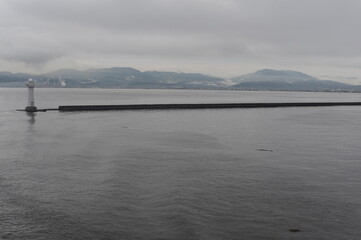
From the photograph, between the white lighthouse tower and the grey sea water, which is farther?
the white lighthouse tower

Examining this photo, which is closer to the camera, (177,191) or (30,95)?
(177,191)

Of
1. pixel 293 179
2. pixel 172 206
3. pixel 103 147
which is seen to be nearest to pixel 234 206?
pixel 172 206

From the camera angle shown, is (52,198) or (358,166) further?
(358,166)

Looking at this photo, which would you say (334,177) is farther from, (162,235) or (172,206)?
(162,235)

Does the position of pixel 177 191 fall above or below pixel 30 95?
below

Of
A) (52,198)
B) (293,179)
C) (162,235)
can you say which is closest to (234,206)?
(162,235)

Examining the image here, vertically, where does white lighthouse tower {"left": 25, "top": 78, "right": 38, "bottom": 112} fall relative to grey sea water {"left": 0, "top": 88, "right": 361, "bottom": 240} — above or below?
above

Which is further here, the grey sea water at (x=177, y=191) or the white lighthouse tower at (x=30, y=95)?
the white lighthouse tower at (x=30, y=95)

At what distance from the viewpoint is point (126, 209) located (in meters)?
10.1

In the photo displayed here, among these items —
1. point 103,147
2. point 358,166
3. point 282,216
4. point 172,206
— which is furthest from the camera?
point 103,147

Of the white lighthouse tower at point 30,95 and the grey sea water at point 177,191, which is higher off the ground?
the white lighthouse tower at point 30,95

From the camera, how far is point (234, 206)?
10.5 meters

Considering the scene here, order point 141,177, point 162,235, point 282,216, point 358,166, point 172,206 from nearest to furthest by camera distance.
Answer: point 162,235 < point 282,216 < point 172,206 < point 141,177 < point 358,166

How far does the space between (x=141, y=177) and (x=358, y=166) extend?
32.7ft
